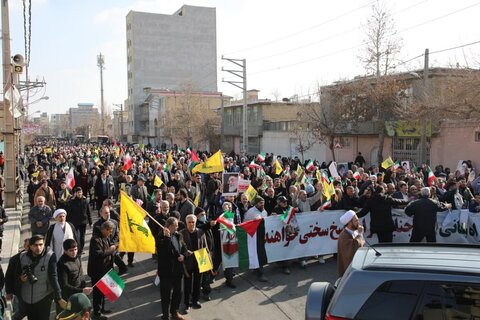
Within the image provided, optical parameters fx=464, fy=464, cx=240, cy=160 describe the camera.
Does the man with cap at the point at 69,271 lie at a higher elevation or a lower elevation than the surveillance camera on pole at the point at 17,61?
lower

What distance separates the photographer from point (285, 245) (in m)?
9.68

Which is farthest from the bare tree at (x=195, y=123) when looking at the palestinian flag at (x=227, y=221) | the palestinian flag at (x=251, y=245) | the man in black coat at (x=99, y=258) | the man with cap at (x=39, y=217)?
the man in black coat at (x=99, y=258)

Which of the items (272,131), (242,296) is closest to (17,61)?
(242,296)

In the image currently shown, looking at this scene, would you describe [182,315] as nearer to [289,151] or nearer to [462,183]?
[462,183]

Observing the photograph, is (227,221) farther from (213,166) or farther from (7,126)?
(7,126)

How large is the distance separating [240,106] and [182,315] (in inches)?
1609

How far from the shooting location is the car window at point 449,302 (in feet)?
11.6

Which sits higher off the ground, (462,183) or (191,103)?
(191,103)

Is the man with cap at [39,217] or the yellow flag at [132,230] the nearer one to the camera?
the yellow flag at [132,230]

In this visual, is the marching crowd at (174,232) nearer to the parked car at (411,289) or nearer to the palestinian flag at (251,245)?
the palestinian flag at (251,245)

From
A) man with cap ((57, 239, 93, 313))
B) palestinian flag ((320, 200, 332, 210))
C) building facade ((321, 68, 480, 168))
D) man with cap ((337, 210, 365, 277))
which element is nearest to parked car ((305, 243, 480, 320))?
man with cap ((337, 210, 365, 277))

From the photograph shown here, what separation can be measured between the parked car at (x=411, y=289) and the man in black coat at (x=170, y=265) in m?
3.42

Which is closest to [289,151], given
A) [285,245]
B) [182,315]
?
[285,245]

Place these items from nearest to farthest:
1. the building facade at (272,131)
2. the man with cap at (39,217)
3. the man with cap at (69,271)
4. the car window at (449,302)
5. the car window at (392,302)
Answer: the car window at (449,302)
the car window at (392,302)
the man with cap at (69,271)
the man with cap at (39,217)
the building facade at (272,131)
